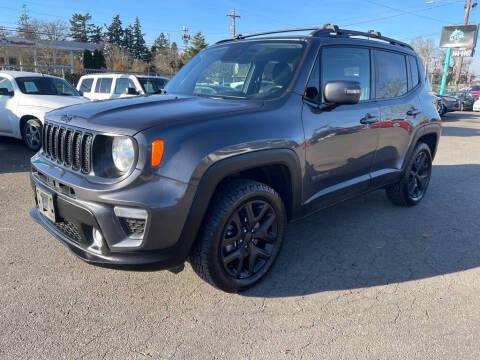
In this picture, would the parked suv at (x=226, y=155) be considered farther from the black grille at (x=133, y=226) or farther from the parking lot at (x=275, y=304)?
the parking lot at (x=275, y=304)

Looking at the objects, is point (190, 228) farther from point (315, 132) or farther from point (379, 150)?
point (379, 150)

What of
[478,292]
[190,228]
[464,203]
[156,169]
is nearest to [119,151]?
[156,169]

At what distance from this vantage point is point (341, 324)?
2441 millimetres

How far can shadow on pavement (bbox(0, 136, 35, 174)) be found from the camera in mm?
6035

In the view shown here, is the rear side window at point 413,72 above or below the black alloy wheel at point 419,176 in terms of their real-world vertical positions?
above

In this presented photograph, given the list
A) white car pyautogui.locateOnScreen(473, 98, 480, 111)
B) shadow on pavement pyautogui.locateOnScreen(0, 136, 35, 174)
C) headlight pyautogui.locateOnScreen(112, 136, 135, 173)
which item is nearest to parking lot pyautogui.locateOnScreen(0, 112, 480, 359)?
headlight pyautogui.locateOnScreen(112, 136, 135, 173)

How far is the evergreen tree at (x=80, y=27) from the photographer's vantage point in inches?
2753

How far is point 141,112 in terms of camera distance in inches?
95.1

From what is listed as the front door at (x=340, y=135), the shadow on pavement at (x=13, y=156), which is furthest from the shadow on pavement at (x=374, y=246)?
the shadow on pavement at (x=13, y=156)

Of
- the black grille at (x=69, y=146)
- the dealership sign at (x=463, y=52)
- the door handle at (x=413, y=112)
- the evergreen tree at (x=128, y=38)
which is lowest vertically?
the black grille at (x=69, y=146)

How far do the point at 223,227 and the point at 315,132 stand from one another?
3.66 ft

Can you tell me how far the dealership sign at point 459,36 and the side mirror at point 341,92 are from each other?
3253 cm

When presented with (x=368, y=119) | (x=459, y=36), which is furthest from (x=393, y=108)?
(x=459, y=36)

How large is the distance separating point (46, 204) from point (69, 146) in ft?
1.53
